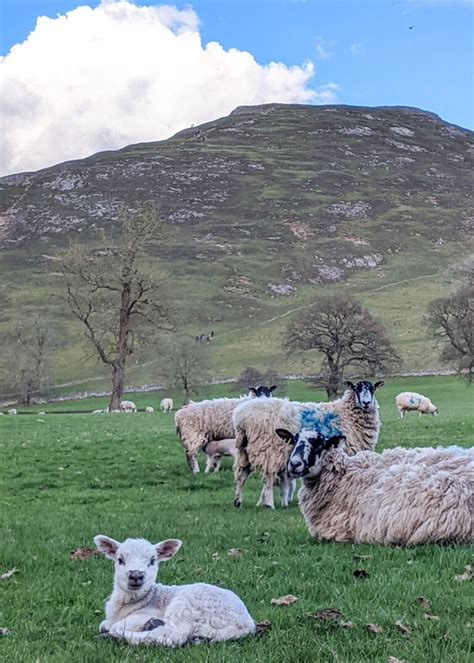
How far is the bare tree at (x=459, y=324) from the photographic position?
5516 centimetres

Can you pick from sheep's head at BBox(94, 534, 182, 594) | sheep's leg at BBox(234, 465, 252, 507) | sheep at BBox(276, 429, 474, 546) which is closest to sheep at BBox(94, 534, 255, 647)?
sheep's head at BBox(94, 534, 182, 594)

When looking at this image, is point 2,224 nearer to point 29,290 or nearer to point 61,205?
point 61,205

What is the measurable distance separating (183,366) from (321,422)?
64847 mm

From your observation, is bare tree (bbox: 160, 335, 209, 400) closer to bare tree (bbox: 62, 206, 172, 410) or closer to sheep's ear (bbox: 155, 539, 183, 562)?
bare tree (bbox: 62, 206, 172, 410)

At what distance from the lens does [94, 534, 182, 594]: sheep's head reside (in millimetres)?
5969

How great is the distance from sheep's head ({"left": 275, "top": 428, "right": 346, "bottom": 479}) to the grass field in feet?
3.21

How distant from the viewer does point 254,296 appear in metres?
133

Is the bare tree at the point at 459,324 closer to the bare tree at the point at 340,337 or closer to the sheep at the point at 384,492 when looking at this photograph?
the bare tree at the point at 340,337

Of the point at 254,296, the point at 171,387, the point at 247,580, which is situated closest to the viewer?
the point at 247,580

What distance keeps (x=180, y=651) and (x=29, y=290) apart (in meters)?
136

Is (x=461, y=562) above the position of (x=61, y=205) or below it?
below

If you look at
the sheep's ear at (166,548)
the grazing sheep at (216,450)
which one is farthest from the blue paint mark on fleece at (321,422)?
the grazing sheep at (216,450)

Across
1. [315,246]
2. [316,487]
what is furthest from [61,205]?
[316,487]

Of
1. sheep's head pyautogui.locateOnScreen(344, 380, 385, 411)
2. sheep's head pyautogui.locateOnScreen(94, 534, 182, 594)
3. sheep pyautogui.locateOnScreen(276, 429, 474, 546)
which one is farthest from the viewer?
sheep's head pyautogui.locateOnScreen(344, 380, 385, 411)
